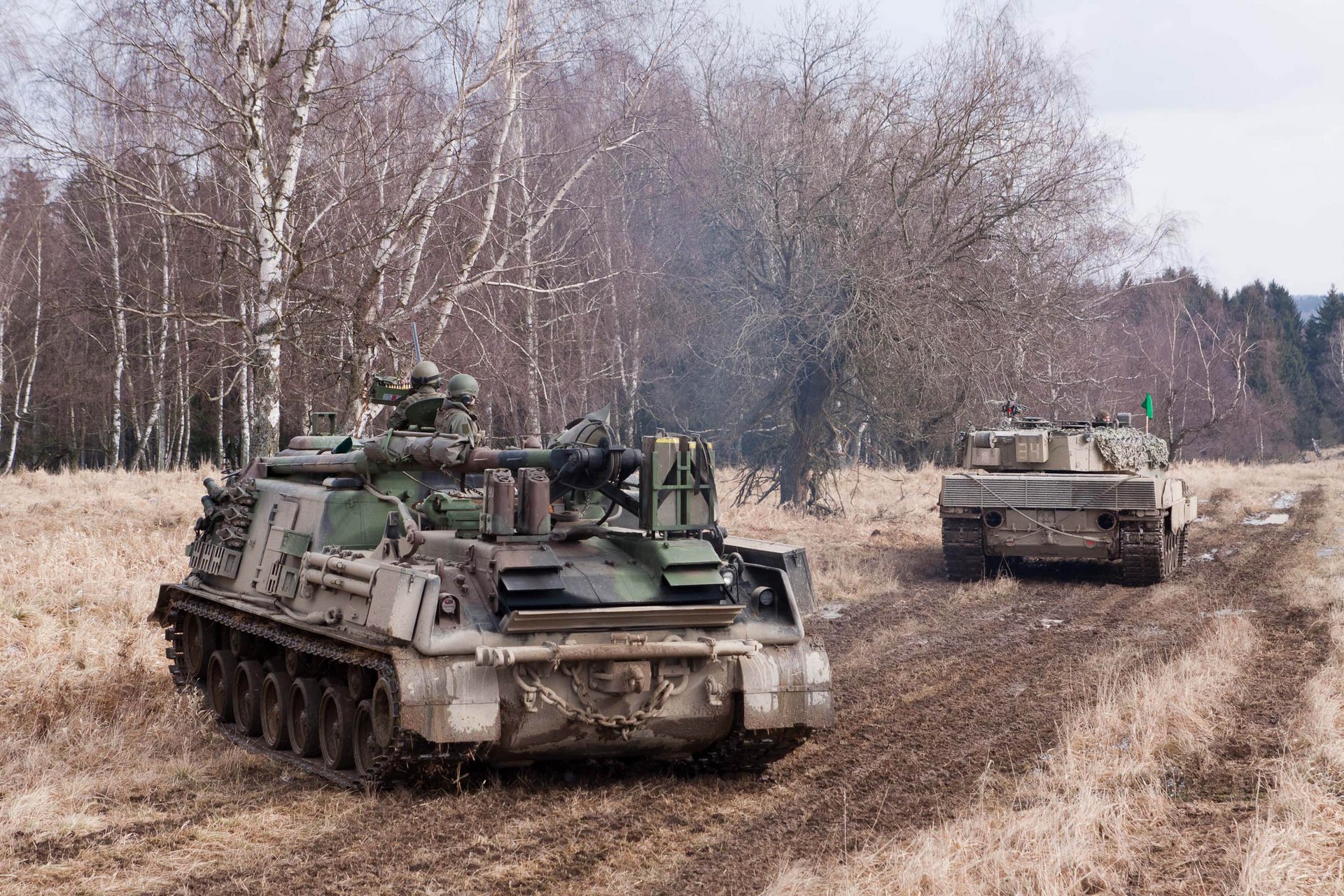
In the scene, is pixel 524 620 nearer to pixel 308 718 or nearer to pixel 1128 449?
pixel 308 718

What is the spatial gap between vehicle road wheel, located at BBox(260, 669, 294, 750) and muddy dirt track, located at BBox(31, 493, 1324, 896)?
0.30 metres

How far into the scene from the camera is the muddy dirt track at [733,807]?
19.0 feet

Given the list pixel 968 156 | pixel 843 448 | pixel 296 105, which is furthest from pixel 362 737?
pixel 843 448

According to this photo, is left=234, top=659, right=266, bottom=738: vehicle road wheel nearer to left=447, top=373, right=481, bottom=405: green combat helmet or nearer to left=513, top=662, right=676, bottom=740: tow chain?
left=447, top=373, right=481, bottom=405: green combat helmet

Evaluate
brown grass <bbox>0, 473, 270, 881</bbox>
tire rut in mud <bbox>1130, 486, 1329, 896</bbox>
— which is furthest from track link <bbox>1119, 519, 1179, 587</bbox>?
brown grass <bbox>0, 473, 270, 881</bbox>

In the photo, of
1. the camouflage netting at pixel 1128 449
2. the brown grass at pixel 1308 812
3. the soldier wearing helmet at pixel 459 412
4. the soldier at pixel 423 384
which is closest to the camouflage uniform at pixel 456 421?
the soldier wearing helmet at pixel 459 412

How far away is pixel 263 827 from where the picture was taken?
6496mm

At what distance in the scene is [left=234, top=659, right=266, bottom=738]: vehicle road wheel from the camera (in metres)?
8.96

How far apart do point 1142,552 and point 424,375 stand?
9.54 m

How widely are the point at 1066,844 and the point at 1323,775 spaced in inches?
79.1

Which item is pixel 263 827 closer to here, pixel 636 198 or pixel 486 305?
pixel 486 305

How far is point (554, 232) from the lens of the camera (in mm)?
23406

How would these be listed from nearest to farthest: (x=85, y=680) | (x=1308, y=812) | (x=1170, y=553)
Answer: (x=1308, y=812)
(x=85, y=680)
(x=1170, y=553)

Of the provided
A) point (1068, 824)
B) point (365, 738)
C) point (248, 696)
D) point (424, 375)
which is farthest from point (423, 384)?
point (1068, 824)
